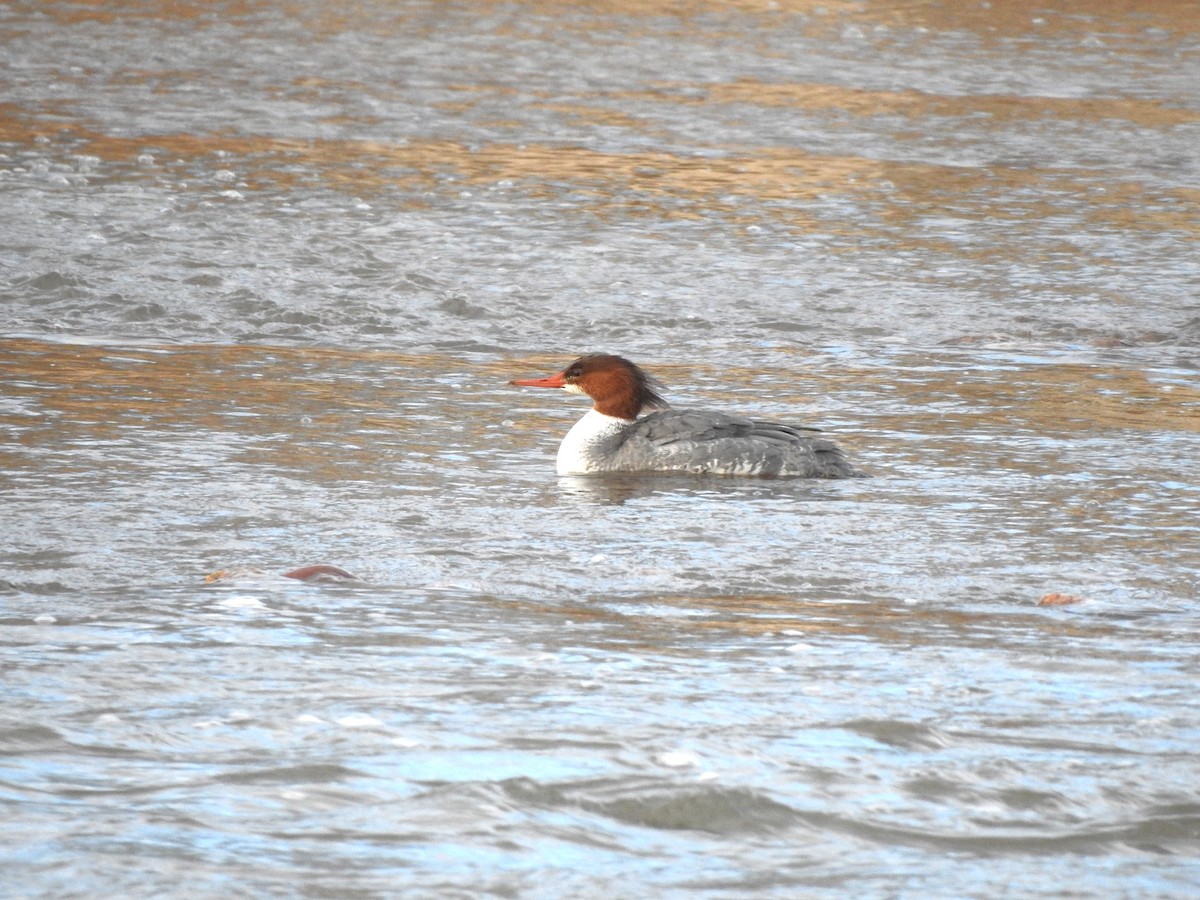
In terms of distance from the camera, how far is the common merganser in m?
8.05

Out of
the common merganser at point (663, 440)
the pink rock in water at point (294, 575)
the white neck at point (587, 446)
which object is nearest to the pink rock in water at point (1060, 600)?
the common merganser at point (663, 440)

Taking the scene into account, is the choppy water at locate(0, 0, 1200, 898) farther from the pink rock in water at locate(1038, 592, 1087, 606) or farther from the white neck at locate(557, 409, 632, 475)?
the white neck at locate(557, 409, 632, 475)

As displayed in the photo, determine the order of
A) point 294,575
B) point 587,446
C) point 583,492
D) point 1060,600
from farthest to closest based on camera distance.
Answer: point 587,446 → point 583,492 → point 294,575 → point 1060,600

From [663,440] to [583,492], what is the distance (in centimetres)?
62

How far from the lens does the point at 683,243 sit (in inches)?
507

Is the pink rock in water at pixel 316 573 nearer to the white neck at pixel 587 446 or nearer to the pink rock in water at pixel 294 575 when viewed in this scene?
the pink rock in water at pixel 294 575

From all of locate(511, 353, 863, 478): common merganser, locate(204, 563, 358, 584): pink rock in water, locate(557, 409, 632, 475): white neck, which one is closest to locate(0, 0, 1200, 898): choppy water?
locate(204, 563, 358, 584): pink rock in water

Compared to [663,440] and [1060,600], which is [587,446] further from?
[1060,600]

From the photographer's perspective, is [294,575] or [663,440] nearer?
[294,575]

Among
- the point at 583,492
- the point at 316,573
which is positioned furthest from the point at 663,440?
the point at 316,573

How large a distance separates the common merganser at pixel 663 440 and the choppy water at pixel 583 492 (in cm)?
16

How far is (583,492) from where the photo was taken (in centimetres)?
784

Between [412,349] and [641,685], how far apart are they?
5.63 metres

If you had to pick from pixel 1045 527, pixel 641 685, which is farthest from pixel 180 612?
pixel 1045 527
